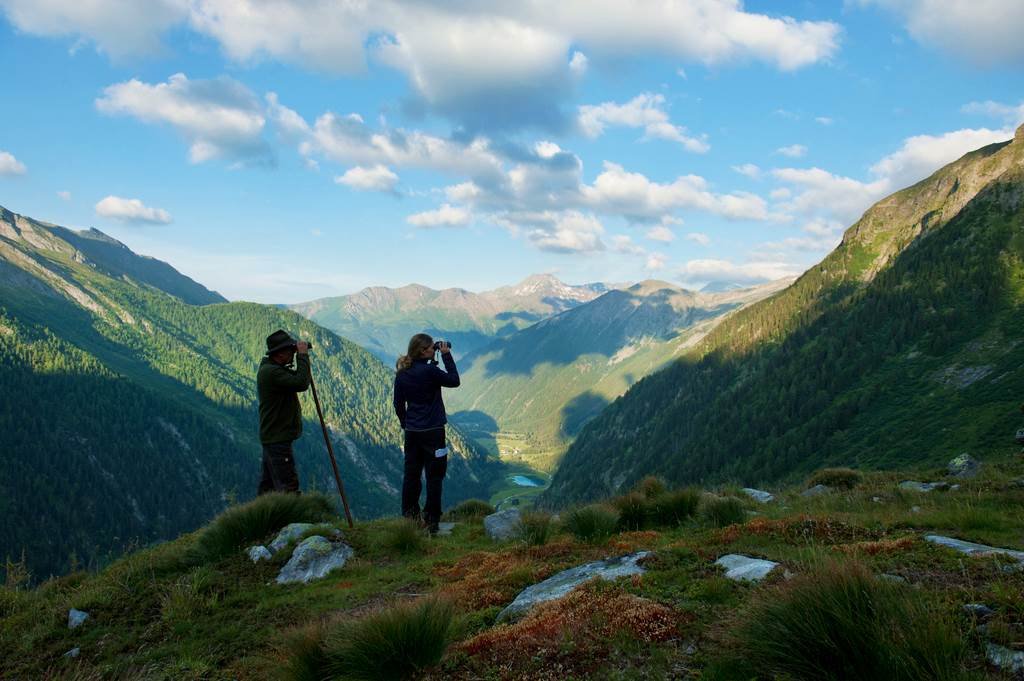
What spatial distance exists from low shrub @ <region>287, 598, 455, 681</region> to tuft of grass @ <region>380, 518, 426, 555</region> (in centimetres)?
592

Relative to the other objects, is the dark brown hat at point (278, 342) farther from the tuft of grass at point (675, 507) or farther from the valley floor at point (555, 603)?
the tuft of grass at point (675, 507)

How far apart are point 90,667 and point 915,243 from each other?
604ft

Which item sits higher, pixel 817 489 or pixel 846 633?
pixel 846 633

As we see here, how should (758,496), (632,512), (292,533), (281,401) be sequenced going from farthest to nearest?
1. (758,496)
2. (281,401)
3. (632,512)
4. (292,533)

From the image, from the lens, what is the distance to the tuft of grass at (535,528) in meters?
10.5

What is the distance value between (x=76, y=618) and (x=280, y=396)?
522 cm

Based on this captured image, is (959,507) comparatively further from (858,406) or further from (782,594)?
(858,406)

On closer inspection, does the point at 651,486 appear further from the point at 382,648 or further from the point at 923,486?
the point at 382,648

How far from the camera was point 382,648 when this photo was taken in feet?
15.5

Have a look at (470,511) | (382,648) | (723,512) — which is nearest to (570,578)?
(382,648)

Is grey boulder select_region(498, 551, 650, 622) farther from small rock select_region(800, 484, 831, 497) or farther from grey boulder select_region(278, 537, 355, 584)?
small rock select_region(800, 484, 831, 497)

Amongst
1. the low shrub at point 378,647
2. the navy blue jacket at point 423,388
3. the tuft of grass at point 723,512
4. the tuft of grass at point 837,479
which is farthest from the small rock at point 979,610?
the tuft of grass at point 837,479

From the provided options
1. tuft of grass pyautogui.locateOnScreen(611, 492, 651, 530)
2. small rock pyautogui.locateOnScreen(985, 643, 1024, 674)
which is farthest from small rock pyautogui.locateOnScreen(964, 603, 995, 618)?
tuft of grass pyautogui.locateOnScreen(611, 492, 651, 530)

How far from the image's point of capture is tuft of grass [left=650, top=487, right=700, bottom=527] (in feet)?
36.5
